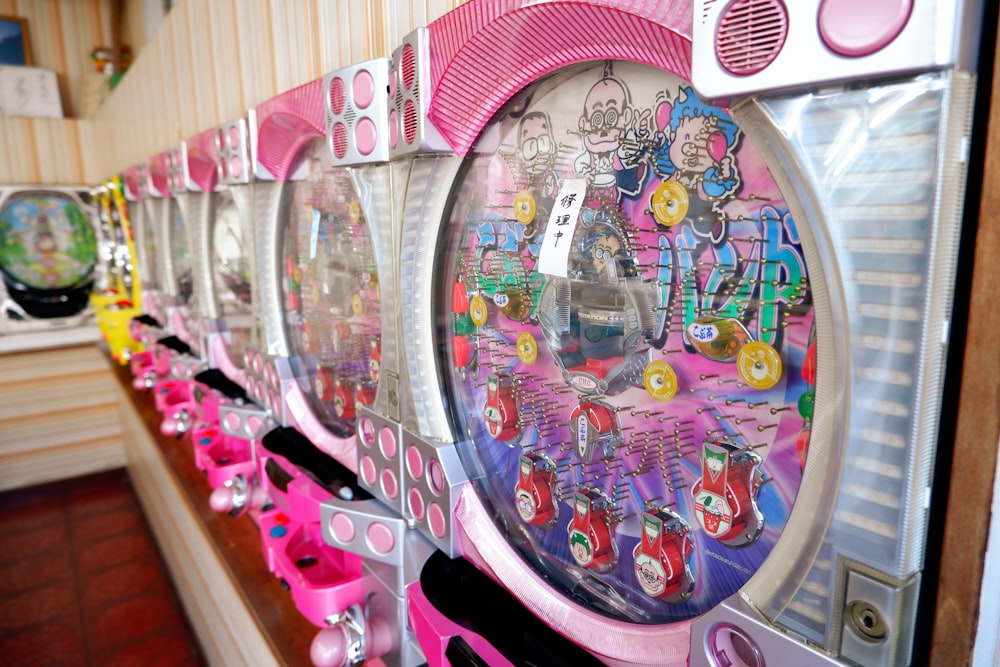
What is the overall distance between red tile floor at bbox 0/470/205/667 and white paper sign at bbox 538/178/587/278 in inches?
107

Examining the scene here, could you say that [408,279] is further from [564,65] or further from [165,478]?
[165,478]

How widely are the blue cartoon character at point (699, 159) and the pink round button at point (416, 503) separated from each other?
0.68m

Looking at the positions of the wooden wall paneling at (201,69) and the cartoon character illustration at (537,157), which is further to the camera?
the wooden wall paneling at (201,69)

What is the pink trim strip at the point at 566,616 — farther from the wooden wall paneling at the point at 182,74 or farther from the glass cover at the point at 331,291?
the wooden wall paneling at the point at 182,74

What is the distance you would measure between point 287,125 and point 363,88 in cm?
53

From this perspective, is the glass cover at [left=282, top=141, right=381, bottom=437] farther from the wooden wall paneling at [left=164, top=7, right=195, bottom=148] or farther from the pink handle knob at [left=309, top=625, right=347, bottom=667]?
the wooden wall paneling at [left=164, top=7, right=195, bottom=148]

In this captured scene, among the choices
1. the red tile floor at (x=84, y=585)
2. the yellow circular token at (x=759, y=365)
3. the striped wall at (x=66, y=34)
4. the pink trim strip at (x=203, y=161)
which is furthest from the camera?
the striped wall at (x=66, y=34)

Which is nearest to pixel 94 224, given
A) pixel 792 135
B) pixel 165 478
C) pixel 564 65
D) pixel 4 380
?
pixel 4 380

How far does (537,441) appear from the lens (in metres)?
0.98

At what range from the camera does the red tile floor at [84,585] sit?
2.85 metres

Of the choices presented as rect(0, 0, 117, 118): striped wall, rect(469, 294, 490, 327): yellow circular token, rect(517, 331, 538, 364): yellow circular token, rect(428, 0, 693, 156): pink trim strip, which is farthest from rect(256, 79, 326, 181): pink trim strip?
rect(0, 0, 117, 118): striped wall

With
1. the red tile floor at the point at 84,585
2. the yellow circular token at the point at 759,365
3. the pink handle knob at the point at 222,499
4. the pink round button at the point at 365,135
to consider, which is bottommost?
the red tile floor at the point at 84,585

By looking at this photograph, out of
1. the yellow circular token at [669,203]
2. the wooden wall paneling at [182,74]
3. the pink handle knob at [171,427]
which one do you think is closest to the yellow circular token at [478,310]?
the yellow circular token at [669,203]

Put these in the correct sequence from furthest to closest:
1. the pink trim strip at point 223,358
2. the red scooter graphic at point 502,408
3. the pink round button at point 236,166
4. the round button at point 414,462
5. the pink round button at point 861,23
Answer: the pink trim strip at point 223,358, the pink round button at point 236,166, the round button at point 414,462, the red scooter graphic at point 502,408, the pink round button at point 861,23
